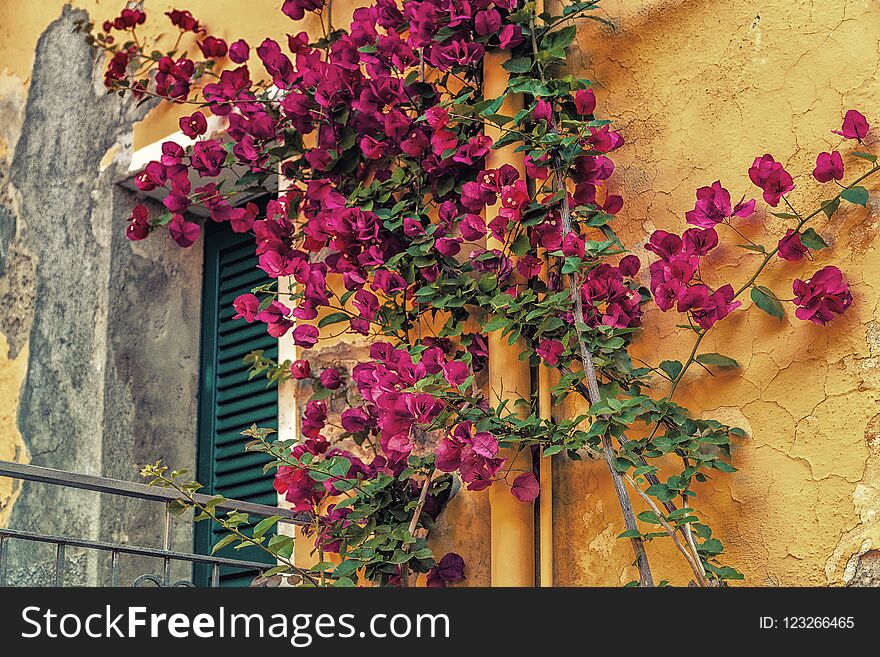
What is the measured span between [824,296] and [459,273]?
0.91 metres

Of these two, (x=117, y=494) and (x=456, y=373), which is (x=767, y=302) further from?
(x=117, y=494)

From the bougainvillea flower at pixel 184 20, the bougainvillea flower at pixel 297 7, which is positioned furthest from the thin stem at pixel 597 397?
the bougainvillea flower at pixel 184 20

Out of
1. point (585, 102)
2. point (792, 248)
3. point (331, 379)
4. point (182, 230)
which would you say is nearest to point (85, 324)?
point (182, 230)

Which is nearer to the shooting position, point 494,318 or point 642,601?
point 642,601

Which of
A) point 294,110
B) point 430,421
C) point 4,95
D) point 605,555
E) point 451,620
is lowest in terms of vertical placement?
point 451,620

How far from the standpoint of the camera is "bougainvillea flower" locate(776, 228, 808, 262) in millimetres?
2494

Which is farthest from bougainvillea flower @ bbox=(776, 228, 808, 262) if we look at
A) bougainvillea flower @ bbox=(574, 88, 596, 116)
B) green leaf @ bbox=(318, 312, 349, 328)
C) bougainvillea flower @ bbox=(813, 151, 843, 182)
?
green leaf @ bbox=(318, 312, 349, 328)

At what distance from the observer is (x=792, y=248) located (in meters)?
2.50

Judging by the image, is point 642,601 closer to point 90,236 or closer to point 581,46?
point 581,46

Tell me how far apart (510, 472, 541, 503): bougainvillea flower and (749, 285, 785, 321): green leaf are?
65 centimetres

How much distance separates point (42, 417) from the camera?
13.0 feet

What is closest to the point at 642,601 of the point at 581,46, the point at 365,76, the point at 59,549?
the point at 59,549

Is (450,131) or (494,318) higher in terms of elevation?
(450,131)

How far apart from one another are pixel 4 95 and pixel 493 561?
2.99 metres
